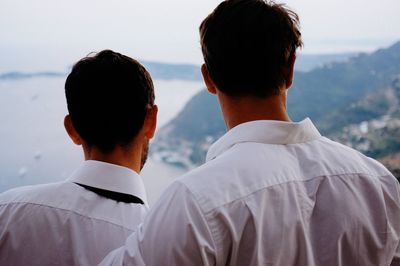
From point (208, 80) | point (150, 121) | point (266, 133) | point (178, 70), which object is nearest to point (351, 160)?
point (266, 133)

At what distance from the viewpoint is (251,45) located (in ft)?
2.47

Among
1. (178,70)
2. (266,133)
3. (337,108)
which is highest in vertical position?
(266,133)

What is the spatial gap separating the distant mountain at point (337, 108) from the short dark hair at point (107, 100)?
1671 millimetres

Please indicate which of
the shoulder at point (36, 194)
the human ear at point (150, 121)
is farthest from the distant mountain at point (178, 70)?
the shoulder at point (36, 194)

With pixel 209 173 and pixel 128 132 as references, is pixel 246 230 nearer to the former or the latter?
pixel 209 173

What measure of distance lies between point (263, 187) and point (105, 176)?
0.36 meters

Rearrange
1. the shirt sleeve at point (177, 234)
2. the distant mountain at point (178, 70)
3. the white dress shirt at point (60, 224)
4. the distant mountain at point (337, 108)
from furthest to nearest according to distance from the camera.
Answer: the distant mountain at point (178, 70) → the distant mountain at point (337, 108) → the white dress shirt at point (60, 224) → the shirt sleeve at point (177, 234)

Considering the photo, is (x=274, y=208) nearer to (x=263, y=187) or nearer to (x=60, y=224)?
(x=263, y=187)

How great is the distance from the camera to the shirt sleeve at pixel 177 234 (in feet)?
2.03

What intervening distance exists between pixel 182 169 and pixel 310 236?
202 centimetres

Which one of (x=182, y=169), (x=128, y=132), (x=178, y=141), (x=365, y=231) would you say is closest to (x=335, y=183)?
(x=365, y=231)

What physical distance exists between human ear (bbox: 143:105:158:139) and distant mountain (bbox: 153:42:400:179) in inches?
64.9

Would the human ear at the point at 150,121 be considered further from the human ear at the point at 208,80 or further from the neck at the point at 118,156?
the human ear at the point at 208,80

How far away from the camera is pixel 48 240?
85cm
